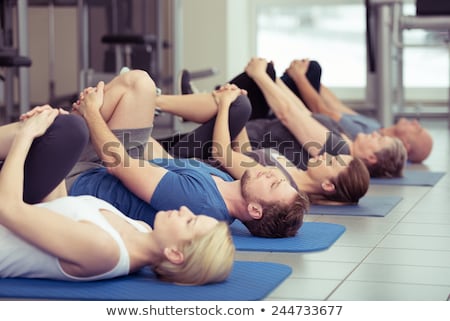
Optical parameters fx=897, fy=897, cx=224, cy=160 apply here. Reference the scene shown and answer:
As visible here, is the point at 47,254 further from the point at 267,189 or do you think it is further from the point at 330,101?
the point at 330,101

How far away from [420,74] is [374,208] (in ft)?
16.2

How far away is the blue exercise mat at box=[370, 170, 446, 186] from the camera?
4301 mm

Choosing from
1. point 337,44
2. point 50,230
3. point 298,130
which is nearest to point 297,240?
point 50,230

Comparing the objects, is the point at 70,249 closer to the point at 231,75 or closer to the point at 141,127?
the point at 141,127

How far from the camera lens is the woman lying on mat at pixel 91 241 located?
2.05 m

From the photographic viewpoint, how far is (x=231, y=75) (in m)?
7.72

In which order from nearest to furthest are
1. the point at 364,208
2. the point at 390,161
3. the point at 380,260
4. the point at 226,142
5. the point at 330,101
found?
1. the point at 380,260
2. the point at 226,142
3. the point at 364,208
4. the point at 390,161
5. the point at 330,101

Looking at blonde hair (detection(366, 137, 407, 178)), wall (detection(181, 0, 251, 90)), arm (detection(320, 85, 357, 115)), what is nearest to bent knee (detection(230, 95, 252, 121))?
blonde hair (detection(366, 137, 407, 178))

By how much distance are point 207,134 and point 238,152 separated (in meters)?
0.14

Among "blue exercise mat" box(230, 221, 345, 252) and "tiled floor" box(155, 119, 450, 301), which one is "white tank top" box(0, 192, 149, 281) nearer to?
"tiled floor" box(155, 119, 450, 301)

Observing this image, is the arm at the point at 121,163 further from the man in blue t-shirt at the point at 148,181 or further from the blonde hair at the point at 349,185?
the blonde hair at the point at 349,185

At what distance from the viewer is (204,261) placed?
6.83 feet

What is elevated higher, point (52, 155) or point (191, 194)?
point (52, 155)

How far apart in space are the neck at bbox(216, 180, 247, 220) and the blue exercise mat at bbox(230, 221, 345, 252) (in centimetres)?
10
